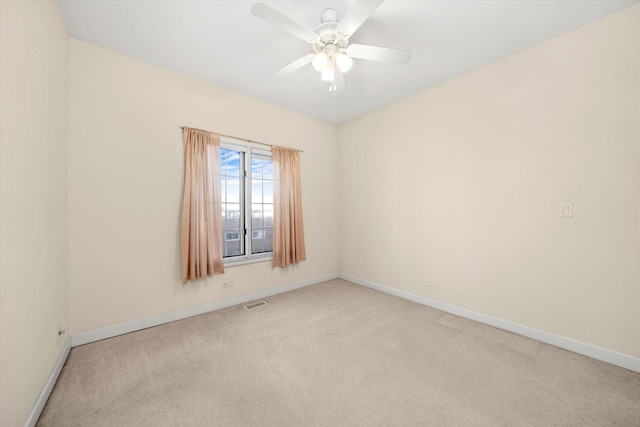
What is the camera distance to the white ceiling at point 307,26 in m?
1.93

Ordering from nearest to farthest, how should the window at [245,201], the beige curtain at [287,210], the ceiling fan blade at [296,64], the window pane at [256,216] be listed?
the ceiling fan blade at [296,64]
the window at [245,201]
the window pane at [256,216]
the beige curtain at [287,210]

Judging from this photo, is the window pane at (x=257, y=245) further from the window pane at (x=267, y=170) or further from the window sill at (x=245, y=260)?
the window pane at (x=267, y=170)

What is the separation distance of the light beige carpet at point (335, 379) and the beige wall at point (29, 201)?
16.7 inches

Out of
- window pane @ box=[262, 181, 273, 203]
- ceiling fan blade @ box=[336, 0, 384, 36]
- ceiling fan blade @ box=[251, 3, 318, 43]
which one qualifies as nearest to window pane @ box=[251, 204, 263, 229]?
window pane @ box=[262, 181, 273, 203]

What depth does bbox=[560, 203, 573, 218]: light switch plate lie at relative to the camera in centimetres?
220

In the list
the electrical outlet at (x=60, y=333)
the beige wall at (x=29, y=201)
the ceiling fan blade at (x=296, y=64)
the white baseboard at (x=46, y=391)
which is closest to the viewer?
the beige wall at (x=29, y=201)

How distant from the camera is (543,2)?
1902 mm

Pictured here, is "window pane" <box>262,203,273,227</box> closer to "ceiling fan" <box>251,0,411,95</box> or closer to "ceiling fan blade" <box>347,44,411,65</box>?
"ceiling fan" <box>251,0,411,95</box>

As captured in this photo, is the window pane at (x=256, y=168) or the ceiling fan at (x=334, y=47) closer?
the ceiling fan at (x=334, y=47)

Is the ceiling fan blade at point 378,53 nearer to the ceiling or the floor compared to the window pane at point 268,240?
nearer to the ceiling

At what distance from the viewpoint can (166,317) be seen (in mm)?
2746

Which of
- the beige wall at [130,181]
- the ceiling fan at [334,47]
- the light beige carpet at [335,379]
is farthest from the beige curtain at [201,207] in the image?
the ceiling fan at [334,47]

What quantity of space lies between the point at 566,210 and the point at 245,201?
362 cm

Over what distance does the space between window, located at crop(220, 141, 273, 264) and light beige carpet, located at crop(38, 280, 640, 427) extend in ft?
3.65
